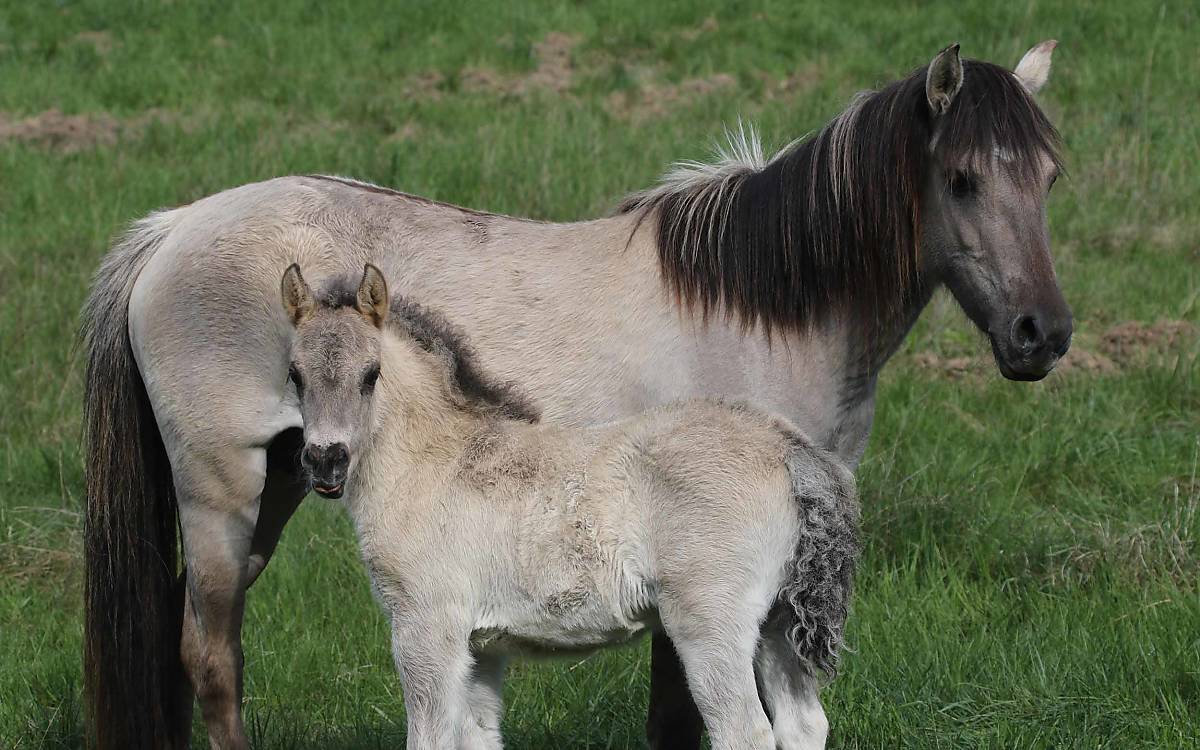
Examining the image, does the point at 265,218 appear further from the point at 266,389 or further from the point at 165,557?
the point at 165,557

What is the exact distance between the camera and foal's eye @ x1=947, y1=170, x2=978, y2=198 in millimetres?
4230

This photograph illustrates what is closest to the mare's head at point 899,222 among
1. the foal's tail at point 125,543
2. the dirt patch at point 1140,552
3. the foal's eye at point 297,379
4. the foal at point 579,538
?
the foal at point 579,538

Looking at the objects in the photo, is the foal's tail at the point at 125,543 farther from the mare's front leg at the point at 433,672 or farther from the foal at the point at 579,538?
the mare's front leg at the point at 433,672

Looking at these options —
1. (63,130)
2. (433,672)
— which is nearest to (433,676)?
(433,672)

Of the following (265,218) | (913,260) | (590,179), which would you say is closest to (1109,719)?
(913,260)

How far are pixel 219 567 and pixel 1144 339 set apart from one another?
6.08m

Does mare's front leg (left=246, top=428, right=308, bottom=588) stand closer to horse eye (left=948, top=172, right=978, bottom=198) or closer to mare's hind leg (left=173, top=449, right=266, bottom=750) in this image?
mare's hind leg (left=173, top=449, right=266, bottom=750)

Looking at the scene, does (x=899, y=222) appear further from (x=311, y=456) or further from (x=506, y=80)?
(x=506, y=80)

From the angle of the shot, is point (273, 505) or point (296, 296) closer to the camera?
point (296, 296)

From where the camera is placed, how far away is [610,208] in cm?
534

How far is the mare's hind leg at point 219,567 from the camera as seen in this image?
478 centimetres

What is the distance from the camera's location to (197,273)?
4.84m

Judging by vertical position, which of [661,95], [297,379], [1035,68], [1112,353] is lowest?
[1112,353]

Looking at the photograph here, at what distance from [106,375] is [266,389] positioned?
0.84 metres
